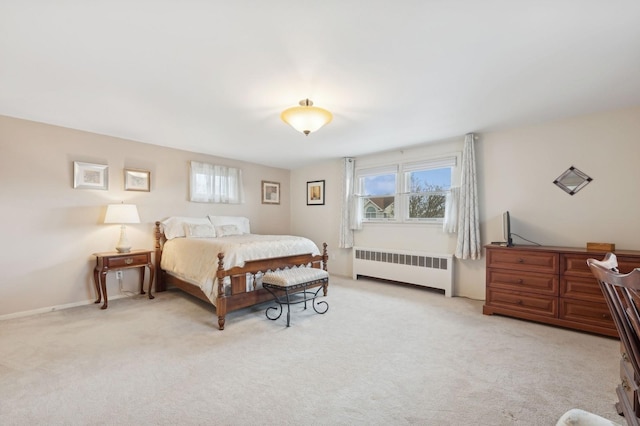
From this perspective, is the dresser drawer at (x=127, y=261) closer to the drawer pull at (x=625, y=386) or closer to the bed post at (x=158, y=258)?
the bed post at (x=158, y=258)

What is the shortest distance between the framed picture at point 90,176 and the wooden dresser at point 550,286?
5140 millimetres

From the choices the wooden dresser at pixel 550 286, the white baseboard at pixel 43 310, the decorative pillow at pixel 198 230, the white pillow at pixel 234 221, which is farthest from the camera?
the white pillow at pixel 234 221

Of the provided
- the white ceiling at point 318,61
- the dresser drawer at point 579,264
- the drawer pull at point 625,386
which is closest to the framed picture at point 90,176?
the white ceiling at point 318,61

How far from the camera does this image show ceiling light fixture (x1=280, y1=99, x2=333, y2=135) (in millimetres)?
2523

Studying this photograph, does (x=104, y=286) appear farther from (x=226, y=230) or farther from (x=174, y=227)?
(x=226, y=230)

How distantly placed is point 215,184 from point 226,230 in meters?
0.93

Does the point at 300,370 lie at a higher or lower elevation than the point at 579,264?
lower

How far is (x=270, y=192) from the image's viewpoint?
6.09 m

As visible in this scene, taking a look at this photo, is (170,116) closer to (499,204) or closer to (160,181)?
(160,181)

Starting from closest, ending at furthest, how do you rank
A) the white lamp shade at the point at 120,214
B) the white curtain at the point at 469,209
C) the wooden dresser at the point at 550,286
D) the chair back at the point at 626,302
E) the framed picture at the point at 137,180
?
the chair back at the point at 626,302 → the wooden dresser at the point at 550,286 → the white lamp shade at the point at 120,214 → the white curtain at the point at 469,209 → the framed picture at the point at 137,180

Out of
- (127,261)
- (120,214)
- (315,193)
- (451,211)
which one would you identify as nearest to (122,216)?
(120,214)

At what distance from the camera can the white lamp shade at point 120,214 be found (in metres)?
3.59

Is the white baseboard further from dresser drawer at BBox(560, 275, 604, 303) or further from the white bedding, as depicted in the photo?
dresser drawer at BBox(560, 275, 604, 303)

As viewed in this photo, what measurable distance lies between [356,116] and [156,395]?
3075 millimetres
